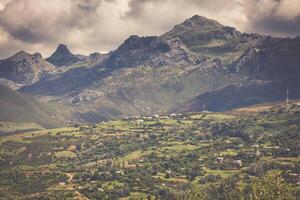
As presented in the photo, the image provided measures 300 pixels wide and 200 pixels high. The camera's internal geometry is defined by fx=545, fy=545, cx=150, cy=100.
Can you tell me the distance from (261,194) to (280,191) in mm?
9687

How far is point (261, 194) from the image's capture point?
191 m

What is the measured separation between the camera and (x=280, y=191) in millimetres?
196375
